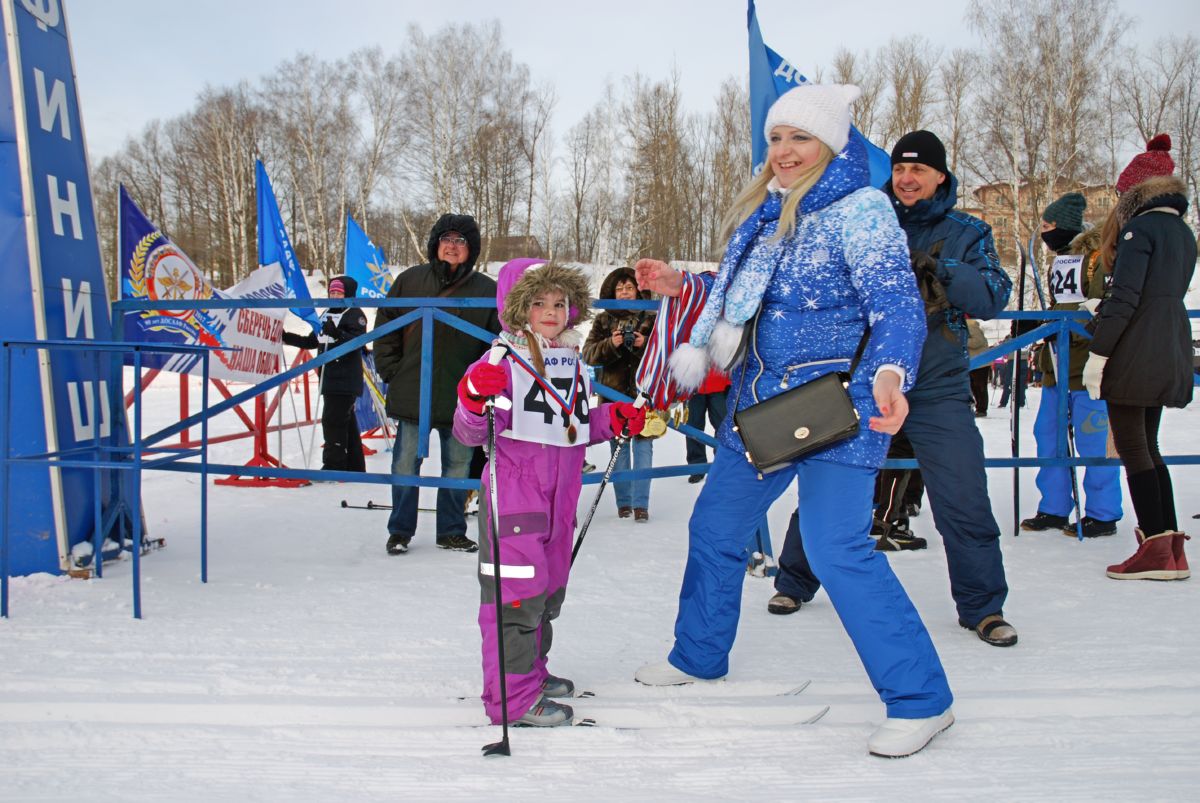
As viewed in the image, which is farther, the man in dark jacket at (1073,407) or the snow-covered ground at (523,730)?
the man in dark jacket at (1073,407)

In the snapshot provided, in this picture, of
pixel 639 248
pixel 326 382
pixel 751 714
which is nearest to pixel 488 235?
pixel 639 248

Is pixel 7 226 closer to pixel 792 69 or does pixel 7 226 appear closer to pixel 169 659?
pixel 169 659

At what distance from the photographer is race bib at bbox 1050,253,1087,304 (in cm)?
509

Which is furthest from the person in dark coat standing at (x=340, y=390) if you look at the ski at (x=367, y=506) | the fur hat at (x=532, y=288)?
the fur hat at (x=532, y=288)

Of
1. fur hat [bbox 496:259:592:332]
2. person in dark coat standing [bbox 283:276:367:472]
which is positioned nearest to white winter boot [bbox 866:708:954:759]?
fur hat [bbox 496:259:592:332]

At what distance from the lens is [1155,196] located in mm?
3898

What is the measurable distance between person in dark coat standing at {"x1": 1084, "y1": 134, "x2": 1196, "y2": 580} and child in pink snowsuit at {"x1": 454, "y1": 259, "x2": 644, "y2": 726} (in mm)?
2586

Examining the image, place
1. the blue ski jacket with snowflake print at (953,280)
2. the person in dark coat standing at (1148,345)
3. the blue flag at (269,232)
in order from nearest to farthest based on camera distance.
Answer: the blue ski jacket with snowflake print at (953,280), the person in dark coat standing at (1148,345), the blue flag at (269,232)

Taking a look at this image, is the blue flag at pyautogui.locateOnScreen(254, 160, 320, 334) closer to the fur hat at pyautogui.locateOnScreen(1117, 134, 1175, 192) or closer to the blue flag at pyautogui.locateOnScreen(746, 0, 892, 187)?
the blue flag at pyautogui.locateOnScreen(746, 0, 892, 187)

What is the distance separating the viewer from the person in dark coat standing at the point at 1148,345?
12.7 feet

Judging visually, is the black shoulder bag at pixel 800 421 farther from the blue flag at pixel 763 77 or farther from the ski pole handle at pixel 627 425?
the blue flag at pixel 763 77

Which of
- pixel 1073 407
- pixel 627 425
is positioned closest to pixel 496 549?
pixel 627 425

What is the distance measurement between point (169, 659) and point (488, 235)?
112 ft

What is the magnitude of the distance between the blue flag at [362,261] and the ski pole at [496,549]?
345 inches
